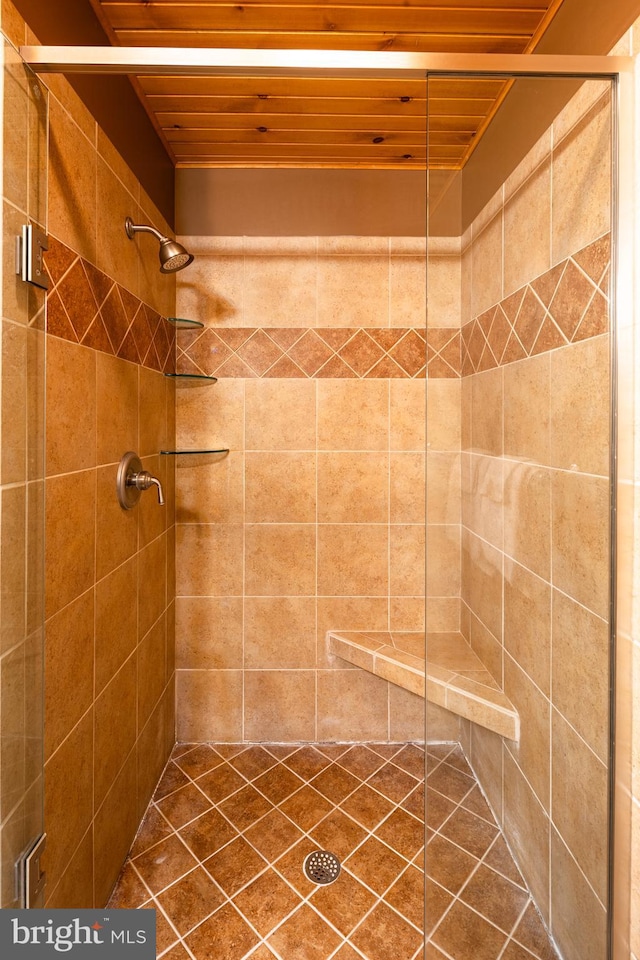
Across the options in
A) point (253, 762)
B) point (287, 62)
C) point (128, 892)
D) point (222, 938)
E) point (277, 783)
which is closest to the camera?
point (287, 62)

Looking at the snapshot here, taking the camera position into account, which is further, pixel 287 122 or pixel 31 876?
pixel 287 122

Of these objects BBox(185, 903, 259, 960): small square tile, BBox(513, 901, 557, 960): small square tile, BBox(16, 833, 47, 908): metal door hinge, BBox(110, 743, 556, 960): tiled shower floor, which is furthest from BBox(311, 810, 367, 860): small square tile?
BBox(16, 833, 47, 908): metal door hinge

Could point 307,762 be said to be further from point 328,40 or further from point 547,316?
point 328,40

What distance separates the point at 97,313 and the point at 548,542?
1.13 metres

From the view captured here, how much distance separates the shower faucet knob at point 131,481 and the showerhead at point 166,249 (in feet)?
1.87

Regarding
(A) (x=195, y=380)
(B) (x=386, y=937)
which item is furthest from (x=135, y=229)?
(B) (x=386, y=937)

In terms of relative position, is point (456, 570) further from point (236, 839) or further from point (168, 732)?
point (168, 732)

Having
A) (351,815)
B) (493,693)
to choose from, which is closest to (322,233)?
(493,693)

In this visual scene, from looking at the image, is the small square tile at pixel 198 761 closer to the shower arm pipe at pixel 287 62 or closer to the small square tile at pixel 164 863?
the small square tile at pixel 164 863

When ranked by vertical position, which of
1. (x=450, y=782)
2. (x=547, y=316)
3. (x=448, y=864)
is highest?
(x=547, y=316)

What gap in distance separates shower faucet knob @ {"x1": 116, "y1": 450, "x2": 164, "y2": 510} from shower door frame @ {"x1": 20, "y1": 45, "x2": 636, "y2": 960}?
2.67 ft

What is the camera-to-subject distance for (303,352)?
1.72 metres

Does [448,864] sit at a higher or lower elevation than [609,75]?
lower

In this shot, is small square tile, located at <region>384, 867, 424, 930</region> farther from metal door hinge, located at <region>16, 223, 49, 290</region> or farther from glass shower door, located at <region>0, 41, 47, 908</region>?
metal door hinge, located at <region>16, 223, 49, 290</region>
